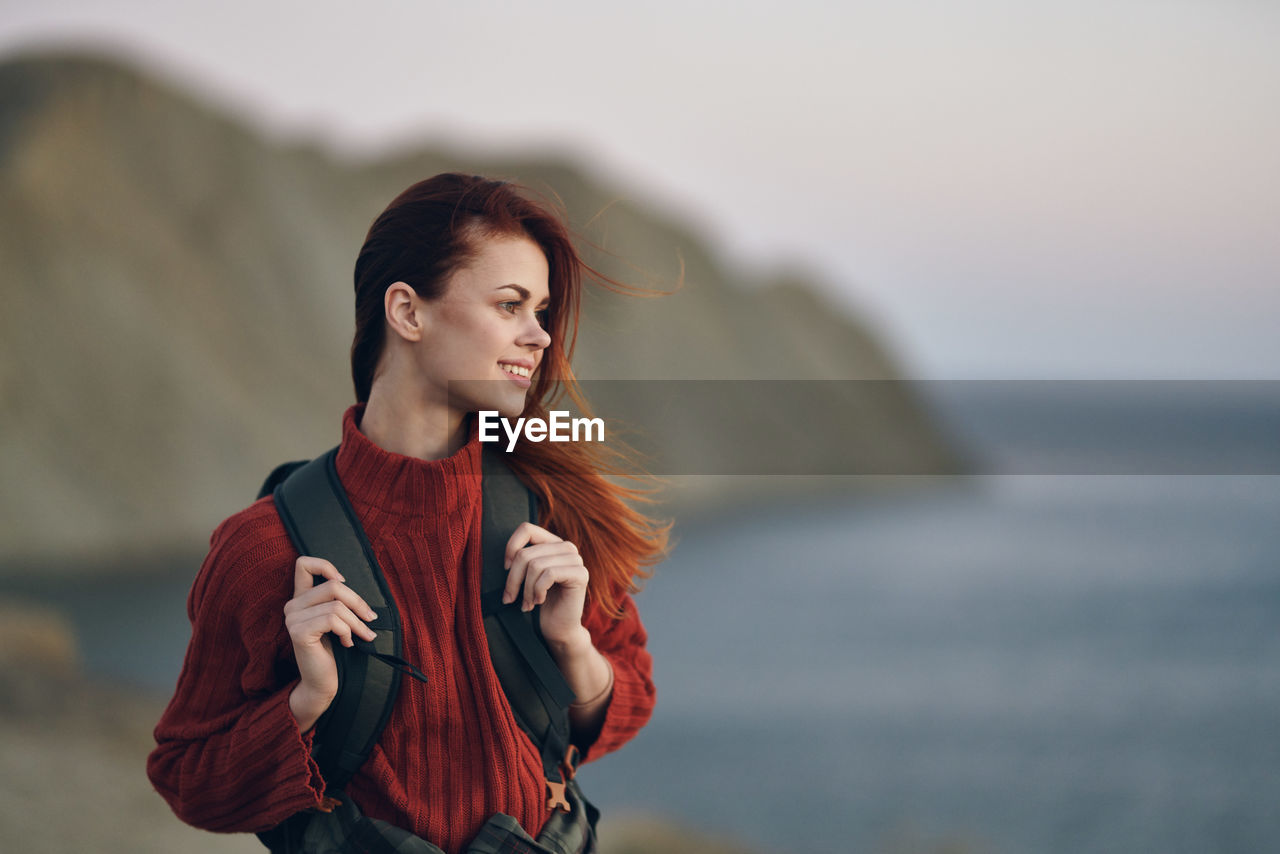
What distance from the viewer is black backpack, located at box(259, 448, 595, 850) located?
2.07 m

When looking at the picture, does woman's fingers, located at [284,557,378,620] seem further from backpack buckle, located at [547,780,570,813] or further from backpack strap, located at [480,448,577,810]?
backpack buckle, located at [547,780,570,813]

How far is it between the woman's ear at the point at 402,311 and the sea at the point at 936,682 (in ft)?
42.1

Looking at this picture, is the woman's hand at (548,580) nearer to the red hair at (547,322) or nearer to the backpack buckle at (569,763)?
the red hair at (547,322)

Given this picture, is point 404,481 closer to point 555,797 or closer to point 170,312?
point 555,797

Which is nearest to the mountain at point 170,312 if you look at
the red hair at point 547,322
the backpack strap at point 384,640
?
the red hair at point 547,322

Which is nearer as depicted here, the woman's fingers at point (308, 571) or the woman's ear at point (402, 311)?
the woman's fingers at point (308, 571)

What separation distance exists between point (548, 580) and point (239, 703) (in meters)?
0.69

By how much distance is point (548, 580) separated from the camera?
210 centimetres

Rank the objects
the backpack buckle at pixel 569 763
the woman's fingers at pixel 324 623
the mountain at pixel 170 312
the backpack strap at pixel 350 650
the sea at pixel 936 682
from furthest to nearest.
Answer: the mountain at pixel 170 312 < the sea at pixel 936 682 < the backpack buckle at pixel 569 763 < the backpack strap at pixel 350 650 < the woman's fingers at pixel 324 623

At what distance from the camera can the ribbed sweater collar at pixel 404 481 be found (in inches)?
87.2

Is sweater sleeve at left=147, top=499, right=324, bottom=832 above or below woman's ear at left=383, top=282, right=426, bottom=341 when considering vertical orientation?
below

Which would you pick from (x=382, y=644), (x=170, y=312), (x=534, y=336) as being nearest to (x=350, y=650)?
(x=382, y=644)

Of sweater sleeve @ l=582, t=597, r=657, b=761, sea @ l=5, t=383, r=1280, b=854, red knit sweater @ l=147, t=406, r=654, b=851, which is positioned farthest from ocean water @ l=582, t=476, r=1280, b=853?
red knit sweater @ l=147, t=406, r=654, b=851

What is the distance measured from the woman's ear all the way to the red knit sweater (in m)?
0.24
